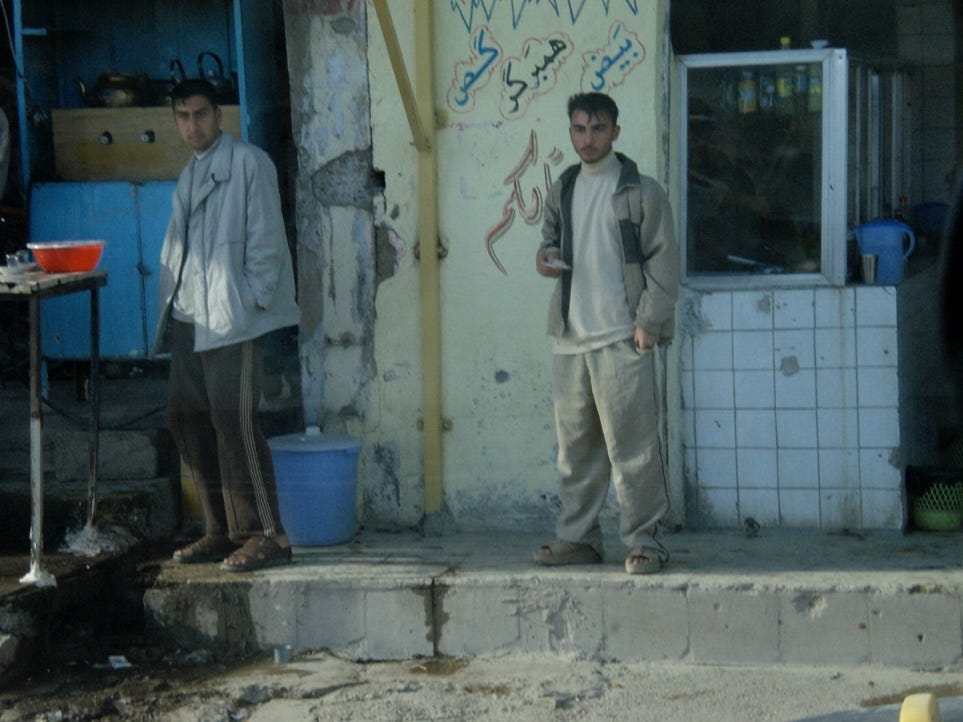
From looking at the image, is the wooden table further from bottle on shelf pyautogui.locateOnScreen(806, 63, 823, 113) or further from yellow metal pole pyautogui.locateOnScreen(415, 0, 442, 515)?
bottle on shelf pyautogui.locateOnScreen(806, 63, 823, 113)

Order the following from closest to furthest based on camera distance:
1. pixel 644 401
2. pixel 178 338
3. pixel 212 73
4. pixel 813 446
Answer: pixel 644 401, pixel 178 338, pixel 813 446, pixel 212 73

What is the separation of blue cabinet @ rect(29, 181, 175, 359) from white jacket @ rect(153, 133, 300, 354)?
45.2 inches

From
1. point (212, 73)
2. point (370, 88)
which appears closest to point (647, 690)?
point (370, 88)

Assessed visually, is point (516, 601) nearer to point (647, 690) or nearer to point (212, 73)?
point (647, 690)

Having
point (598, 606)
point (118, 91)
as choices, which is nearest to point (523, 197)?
point (598, 606)

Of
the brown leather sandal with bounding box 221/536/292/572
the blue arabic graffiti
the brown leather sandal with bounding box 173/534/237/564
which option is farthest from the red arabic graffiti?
the brown leather sandal with bounding box 173/534/237/564

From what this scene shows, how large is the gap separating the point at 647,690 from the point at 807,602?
746 mm

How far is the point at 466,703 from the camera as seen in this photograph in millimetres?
5340

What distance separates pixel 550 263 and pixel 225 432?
1.54 m

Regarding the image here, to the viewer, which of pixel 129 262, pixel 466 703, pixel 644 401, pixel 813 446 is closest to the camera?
pixel 466 703

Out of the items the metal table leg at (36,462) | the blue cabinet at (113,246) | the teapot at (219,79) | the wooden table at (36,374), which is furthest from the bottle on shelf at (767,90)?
the metal table leg at (36,462)

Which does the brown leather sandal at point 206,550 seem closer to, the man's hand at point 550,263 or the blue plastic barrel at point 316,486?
the blue plastic barrel at point 316,486

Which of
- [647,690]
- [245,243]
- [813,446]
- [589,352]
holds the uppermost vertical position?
[245,243]

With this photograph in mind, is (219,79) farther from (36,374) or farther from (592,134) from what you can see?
(592,134)
